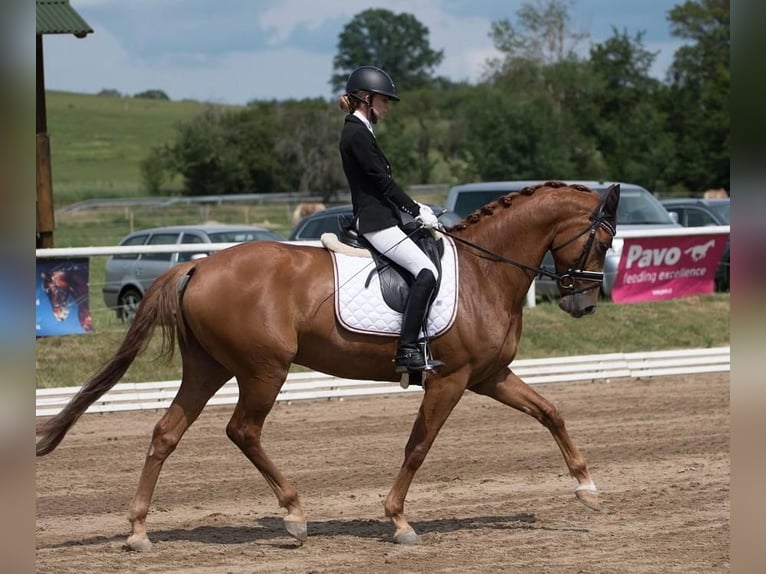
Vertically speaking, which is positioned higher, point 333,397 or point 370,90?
point 370,90

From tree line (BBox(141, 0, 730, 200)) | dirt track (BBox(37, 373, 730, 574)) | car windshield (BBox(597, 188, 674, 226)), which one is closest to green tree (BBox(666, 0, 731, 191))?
tree line (BBox(141, 0, 730, 200))

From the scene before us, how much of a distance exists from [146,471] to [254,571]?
1060mm

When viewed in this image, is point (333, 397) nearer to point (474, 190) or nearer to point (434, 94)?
point (474, 190)

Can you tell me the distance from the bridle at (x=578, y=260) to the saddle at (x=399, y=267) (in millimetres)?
161

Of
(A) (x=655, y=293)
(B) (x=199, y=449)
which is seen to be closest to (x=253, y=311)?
(B) (x=199, y=449)

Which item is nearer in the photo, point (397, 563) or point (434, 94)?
point (397, 563)

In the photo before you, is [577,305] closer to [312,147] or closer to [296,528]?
[296,528]

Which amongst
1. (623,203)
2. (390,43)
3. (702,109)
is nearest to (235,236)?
(623,203)

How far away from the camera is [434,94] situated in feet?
258

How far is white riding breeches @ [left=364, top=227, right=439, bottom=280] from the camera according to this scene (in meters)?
6.73

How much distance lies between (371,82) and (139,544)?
3.11 m

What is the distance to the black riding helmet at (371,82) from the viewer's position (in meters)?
6.74

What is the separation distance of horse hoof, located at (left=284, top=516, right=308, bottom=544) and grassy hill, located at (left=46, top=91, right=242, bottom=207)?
46.4 meters

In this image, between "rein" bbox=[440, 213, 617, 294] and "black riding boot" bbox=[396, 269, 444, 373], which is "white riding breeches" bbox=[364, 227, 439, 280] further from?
"rein" bbox=[440, 213, 617, 294]
